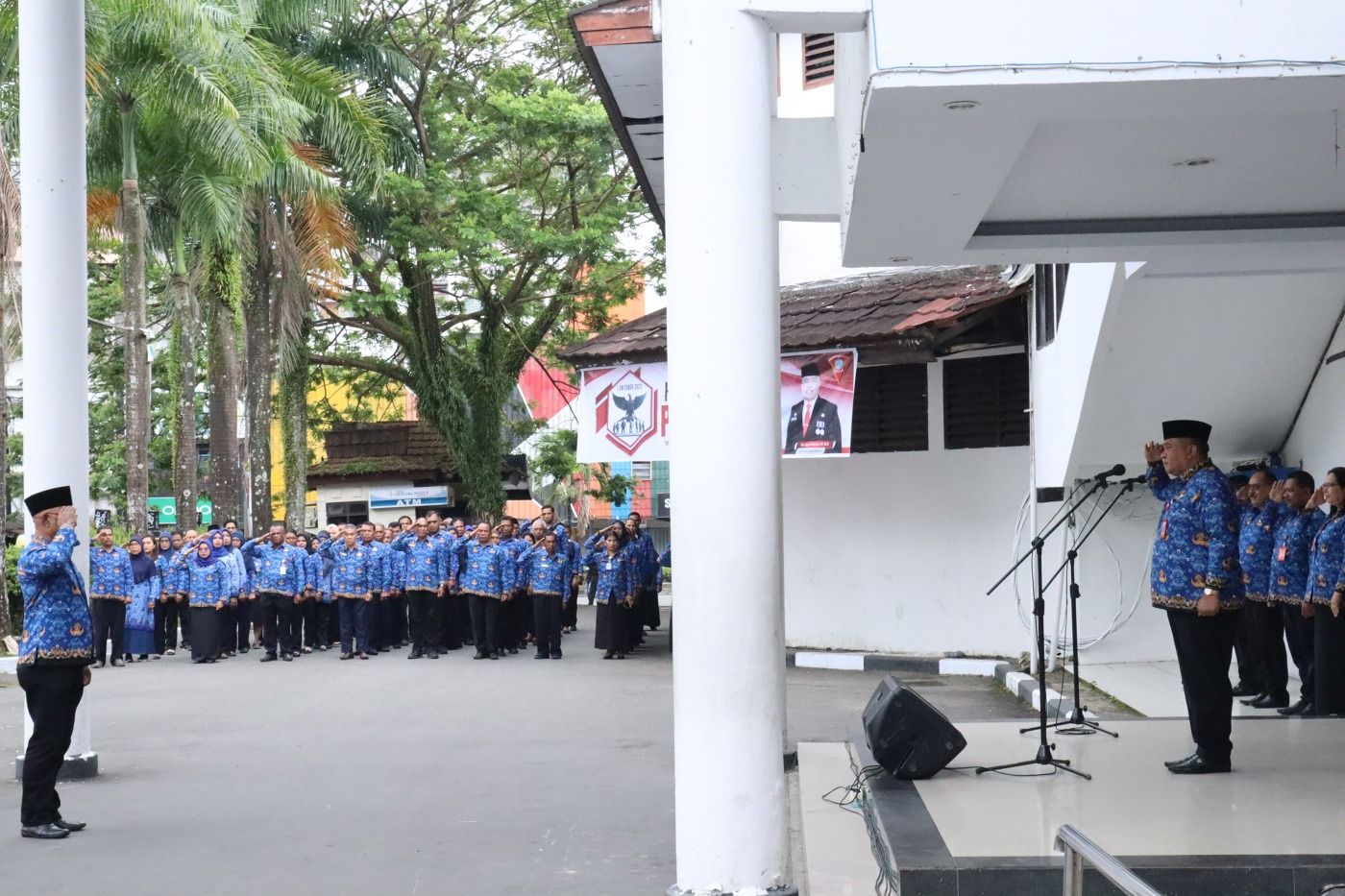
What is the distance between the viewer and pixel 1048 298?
1428 centimetres

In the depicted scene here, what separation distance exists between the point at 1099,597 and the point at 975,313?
3.11 meters

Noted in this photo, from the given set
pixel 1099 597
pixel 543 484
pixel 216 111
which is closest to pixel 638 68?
pixel 1099 597

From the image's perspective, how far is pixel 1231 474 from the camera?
12.9m

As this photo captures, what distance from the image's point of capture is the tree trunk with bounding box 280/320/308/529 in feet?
90.9

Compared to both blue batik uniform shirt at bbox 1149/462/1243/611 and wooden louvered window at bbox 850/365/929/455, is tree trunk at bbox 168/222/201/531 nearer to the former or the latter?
wooden louvered window at bbox 850/365/929/455

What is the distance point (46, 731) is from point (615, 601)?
36.3 ft

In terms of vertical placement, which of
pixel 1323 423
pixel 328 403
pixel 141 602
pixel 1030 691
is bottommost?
pixel 1030 691

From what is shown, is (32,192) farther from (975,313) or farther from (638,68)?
(975,313)

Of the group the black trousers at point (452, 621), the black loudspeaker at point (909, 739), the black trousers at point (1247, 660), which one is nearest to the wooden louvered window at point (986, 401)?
the black trousers at point (1247, 660)

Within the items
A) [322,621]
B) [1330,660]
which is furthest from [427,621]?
[1330,660]

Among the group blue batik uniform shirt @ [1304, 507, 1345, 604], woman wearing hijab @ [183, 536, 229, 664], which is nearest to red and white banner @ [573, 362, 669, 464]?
woman wearing hijab @ [183, 536, 229, 664]

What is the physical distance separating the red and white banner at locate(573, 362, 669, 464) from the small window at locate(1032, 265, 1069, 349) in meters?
4.80

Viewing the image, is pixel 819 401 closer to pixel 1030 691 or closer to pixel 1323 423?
pixel 1030 691

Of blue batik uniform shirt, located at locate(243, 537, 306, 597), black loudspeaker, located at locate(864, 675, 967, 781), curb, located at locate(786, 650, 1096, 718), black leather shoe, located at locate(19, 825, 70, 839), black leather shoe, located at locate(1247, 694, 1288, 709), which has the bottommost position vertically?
curb, located at locate(786, 650, 1096, 718)
